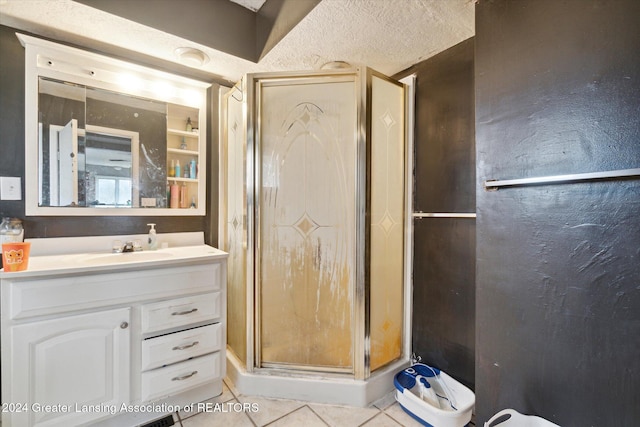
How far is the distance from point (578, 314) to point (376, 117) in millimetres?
1365

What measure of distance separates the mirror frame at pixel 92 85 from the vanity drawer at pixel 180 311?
72 cm

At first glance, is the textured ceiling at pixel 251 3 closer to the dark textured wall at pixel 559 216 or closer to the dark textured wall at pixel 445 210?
the dark textured wall at pixel 445 210

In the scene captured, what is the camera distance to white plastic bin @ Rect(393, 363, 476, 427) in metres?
1.40

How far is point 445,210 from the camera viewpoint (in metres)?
1.70

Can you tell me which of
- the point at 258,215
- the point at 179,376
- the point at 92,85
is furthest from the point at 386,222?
the point at 92,85

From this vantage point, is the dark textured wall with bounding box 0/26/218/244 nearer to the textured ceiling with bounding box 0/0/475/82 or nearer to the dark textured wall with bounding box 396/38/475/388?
the textured ceiling with bounding box 0/0/475/82

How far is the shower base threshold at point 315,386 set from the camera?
1.63 m

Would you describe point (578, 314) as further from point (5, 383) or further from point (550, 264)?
point (5, 383)

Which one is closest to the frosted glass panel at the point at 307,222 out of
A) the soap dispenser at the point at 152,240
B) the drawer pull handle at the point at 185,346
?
the drawer pull handle at the point at 185,346

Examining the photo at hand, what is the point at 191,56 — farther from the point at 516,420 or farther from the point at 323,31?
the point at 516,420

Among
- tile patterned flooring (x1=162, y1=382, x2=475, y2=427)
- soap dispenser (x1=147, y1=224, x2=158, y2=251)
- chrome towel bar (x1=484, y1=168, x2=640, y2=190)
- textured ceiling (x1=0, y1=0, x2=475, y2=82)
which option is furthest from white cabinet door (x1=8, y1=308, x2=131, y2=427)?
chrome towel bar (x1=484, y1=168, x2=640, y2=190)

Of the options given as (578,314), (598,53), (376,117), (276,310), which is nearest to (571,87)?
(598,53)

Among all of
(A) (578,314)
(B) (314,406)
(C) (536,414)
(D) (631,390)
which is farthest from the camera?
(B) (314,406)

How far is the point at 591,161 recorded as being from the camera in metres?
0.90
